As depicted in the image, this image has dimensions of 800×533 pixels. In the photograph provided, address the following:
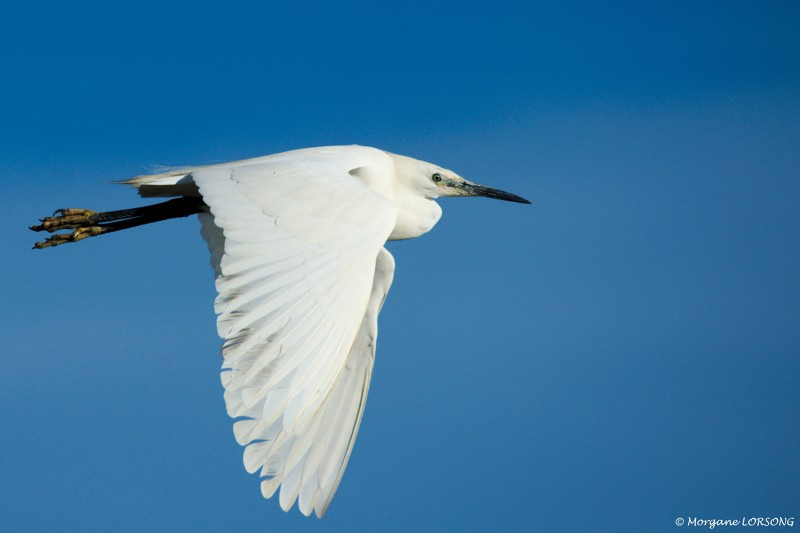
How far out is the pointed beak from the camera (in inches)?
384

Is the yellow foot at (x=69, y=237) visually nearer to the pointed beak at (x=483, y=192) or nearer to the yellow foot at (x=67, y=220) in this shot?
the yellow foot at (x=67, y=220)

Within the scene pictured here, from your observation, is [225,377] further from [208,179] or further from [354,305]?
[208,179]

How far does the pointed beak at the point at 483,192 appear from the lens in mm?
9749

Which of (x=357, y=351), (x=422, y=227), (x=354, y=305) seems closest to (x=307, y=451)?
(x=357, y=351)

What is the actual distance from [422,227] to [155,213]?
2.32 m

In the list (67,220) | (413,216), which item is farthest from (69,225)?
(413,216)

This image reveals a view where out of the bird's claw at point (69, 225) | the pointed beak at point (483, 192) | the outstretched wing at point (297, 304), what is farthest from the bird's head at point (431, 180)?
the bird's claw at point (69, 225)

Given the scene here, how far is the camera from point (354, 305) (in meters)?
6.69

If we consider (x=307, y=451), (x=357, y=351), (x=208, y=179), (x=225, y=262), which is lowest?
(x=307, y=451)

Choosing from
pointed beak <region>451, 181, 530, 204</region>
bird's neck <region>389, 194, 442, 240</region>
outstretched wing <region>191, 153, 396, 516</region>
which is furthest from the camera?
pointed beak <region>451, 181, 530, 204</region>

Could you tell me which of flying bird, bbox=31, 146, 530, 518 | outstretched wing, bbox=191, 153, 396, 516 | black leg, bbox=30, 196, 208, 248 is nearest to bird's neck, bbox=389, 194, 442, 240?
flying bird, bbox=31, 146, 530, 518

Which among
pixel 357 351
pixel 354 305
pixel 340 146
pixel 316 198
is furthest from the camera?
pixel 340 146

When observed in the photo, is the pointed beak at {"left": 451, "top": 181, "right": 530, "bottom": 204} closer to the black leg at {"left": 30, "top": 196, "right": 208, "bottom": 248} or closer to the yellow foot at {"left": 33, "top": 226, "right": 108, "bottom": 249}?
the black leg at {"left": 30, "top": 196, "right": 208, "bottom": 248}

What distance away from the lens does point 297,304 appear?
646 centimetres
